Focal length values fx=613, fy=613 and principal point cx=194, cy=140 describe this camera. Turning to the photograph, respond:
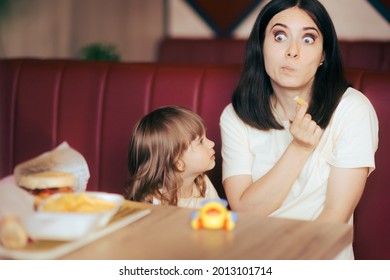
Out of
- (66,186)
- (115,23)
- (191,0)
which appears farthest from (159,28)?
(66,186)

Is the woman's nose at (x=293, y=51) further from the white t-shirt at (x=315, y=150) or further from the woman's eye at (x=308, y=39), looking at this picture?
the white t-shirt at (x=315, y=150)

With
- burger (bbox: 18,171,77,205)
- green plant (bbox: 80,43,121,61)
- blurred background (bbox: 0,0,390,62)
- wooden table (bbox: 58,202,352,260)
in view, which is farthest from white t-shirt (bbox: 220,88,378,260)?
green plant (bbox: 80,43,121,61)

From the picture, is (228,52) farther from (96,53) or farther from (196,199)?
(196,199)

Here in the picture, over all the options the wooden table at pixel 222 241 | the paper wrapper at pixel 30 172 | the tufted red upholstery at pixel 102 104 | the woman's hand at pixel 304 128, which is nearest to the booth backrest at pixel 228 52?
the tufted red upholstery at pixel 102 104

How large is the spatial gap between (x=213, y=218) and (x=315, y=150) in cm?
55

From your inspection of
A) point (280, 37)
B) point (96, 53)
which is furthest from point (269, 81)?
point (96, 53)

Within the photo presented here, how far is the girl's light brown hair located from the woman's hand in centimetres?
28

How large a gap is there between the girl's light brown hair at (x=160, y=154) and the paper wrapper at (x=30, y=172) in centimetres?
31

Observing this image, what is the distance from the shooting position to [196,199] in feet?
4.97

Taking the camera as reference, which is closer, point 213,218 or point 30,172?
point 213,218

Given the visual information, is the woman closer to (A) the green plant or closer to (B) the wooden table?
(B) the wooden table

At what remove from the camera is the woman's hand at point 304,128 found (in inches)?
51.7

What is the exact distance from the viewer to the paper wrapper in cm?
98

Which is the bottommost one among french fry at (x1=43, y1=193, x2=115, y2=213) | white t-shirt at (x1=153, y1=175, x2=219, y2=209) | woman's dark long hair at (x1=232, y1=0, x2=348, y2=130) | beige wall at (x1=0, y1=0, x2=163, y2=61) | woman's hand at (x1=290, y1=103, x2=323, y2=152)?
white t-shirt at (x1=153, y1=175, x2=219, y2=209)
